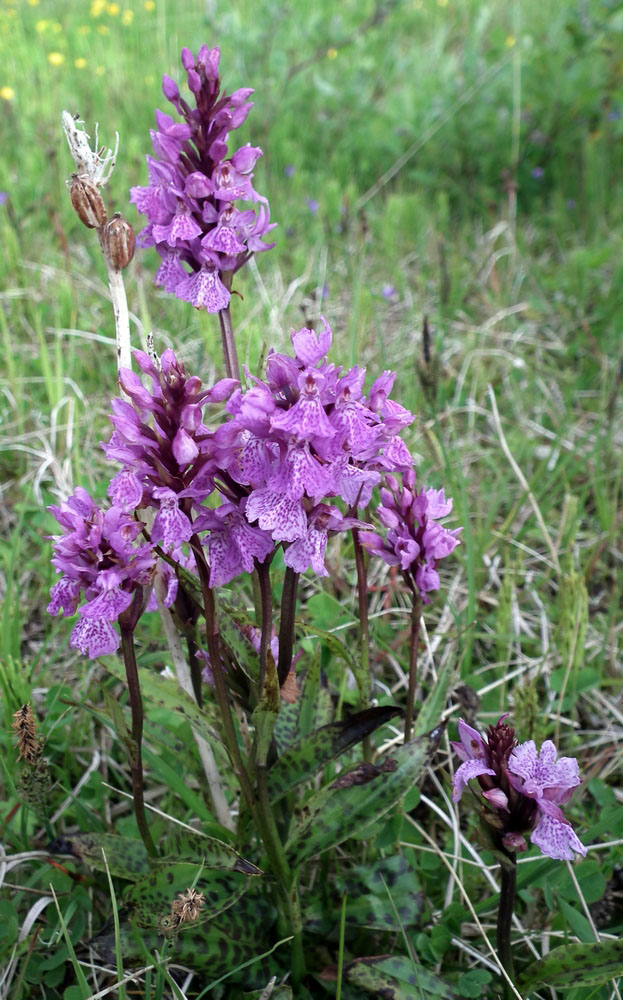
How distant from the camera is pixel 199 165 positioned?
1.58 meters

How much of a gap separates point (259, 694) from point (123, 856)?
0.54m

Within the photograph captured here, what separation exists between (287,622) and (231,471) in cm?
31

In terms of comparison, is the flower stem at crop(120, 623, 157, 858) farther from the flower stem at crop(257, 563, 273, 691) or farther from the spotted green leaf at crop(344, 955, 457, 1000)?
the spotted green leaf at crop(344, 955, 457, 1000)

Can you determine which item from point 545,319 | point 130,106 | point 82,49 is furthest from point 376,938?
point 82,49

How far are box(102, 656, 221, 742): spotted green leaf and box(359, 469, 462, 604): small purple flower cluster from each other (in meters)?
0.48

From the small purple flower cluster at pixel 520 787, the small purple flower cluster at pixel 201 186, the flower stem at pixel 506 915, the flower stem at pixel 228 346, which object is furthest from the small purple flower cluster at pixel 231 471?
the flower stem at pixel 506 915

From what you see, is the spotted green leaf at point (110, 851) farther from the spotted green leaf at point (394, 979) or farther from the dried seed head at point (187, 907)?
the spotted green leaf at point (394, 979)

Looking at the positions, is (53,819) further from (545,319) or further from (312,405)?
(545,319)

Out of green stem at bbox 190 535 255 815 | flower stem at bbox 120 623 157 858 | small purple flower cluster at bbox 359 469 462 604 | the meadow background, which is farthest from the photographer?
the meadow background

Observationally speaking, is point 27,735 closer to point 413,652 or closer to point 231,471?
point 231,471

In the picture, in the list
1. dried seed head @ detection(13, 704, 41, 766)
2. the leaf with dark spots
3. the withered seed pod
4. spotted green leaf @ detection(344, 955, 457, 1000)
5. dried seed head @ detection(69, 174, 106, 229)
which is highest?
dried seed head @ detection(69, 174, 106, 229)

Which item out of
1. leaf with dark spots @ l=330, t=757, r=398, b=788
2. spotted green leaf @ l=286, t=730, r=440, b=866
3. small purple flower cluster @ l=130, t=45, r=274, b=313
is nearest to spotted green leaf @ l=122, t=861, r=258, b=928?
spotted green leaf @ l=286, t=730, r=440, b=866

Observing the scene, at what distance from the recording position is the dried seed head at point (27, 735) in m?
1.53

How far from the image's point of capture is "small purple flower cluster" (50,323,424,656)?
1.22 m
